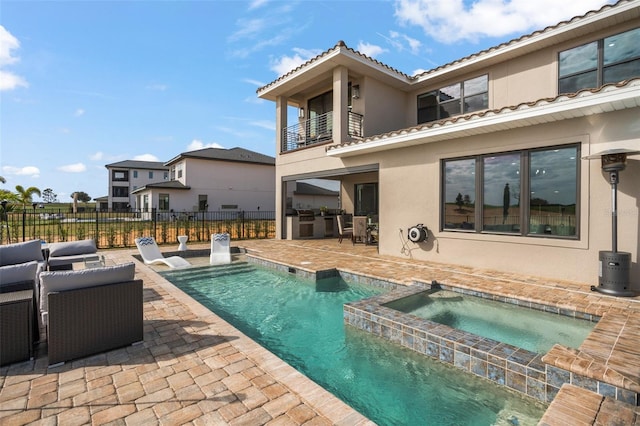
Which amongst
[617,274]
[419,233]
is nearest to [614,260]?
[617,274]

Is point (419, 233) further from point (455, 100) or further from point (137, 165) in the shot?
point (137, 165)

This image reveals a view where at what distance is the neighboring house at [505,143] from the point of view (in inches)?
249

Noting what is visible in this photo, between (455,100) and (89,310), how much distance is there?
1202 cm

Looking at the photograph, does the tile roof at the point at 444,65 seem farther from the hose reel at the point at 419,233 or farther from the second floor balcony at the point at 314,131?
the hose reel at the point at 419,233

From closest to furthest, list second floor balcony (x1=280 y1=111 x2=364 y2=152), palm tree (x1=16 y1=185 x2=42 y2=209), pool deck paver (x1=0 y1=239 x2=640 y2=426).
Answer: pool deck paver (x1=0 y1=239 x2=640 y2=426), second floor balcony (x1=280 y1=111 x2=364 y2=152), palm tree (x1=16 y1=185 x2=42 y2=209)

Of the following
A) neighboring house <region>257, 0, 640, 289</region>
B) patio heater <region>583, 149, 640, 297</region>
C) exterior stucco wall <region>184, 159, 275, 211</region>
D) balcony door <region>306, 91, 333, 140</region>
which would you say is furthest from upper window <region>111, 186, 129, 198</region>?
patio heater <region>583, 149, 640, 297</region>

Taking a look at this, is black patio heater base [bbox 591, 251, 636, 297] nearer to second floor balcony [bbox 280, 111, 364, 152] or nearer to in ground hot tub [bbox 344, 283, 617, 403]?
in ground hot tub [bbox 344, 283, 617, 403]

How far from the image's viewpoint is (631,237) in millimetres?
6031

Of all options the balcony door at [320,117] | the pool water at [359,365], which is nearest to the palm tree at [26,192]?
the balcony door at [320,117]

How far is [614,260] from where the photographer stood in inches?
225

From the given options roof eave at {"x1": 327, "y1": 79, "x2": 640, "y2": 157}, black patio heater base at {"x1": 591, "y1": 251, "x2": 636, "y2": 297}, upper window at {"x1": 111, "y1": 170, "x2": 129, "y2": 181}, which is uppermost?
upper window at {"x1": 111, "y1": 170, "x2": 129, "y2": 181}

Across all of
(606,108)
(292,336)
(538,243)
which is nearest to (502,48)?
(606,108)

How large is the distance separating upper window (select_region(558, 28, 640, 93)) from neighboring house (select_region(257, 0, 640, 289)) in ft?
0.09

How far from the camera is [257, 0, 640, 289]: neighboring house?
6316 millimetres
